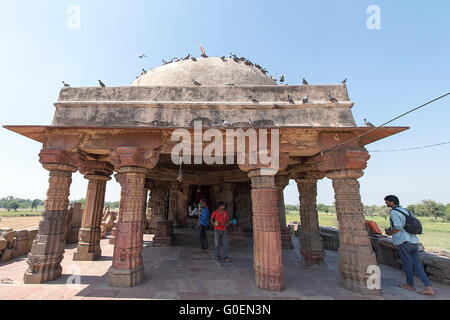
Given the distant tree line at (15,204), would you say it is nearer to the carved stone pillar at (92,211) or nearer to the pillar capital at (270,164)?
the carved stone pillar at (92,211)

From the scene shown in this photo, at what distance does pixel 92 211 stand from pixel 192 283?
4449 mm

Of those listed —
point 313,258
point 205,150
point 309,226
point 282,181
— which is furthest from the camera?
point 282,181

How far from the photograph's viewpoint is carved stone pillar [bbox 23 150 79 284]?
4.68 meters

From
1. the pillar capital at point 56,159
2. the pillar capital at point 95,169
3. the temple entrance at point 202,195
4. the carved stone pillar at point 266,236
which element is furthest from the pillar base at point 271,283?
the temple entrance at point 202,195

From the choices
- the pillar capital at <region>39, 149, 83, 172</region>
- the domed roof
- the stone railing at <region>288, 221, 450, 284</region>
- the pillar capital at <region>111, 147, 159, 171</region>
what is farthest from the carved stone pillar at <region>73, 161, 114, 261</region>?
the stone railing at <region>288, 221, 450, 284</region>

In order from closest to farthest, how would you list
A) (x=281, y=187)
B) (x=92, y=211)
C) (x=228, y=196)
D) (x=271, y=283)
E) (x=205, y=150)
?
1. (x=271, y=283)
2. (x=205, y=150)
3. (x=92, y=211)
4. (x=281, y=187)
5. (x=228, y=196)

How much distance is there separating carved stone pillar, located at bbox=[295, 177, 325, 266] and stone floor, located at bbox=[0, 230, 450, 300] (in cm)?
33

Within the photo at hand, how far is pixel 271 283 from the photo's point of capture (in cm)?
433

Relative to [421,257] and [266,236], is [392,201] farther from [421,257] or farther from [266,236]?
[266,236]

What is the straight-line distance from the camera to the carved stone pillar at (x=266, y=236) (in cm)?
438

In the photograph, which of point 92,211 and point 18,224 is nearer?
point 92,211

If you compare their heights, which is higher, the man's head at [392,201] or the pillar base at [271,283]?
the man's head at [392,201]

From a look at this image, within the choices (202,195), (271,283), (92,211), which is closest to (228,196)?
(202,195)

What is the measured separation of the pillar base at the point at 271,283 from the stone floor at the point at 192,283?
11cm
